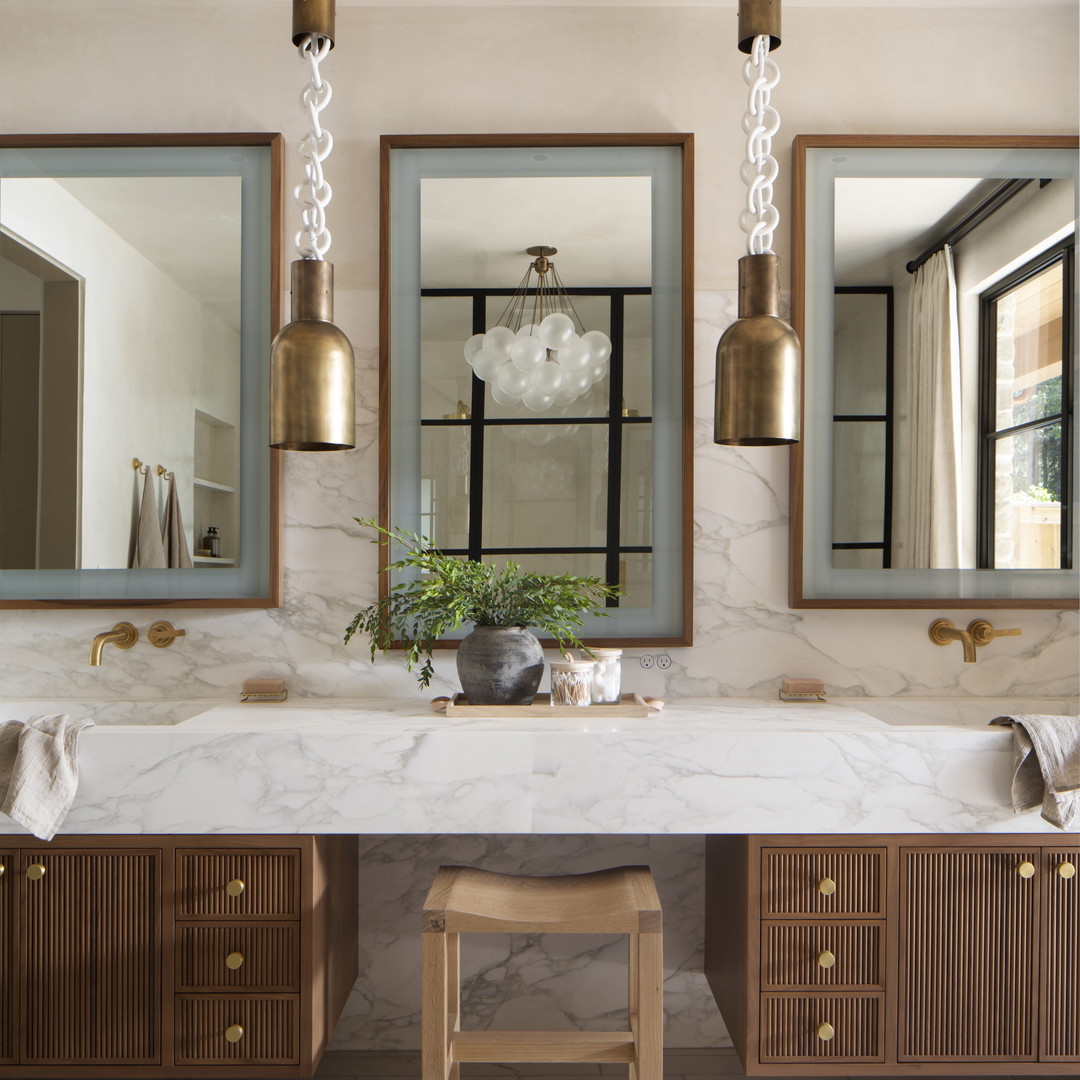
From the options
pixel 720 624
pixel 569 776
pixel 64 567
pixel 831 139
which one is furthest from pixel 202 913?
pixel 831 139

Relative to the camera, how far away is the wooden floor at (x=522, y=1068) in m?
2.04

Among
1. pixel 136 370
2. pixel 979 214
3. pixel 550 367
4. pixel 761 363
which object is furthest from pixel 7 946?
Answer: pixel 979 214

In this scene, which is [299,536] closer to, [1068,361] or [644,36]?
[644,36]

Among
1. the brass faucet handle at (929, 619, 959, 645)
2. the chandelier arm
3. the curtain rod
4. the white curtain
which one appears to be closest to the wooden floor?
the brass faucet handle at (929, 619, 959, 645)

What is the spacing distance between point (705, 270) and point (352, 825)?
1.48 metres

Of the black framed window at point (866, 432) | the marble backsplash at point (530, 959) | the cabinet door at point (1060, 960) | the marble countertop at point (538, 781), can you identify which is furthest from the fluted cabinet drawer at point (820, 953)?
the black framed window at point (866, 432)

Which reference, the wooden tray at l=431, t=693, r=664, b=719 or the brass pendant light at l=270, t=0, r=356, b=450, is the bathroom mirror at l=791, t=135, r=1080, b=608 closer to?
the wooden tray at l=431, t=693, r=664, b=719

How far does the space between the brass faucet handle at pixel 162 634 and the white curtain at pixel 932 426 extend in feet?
5.62

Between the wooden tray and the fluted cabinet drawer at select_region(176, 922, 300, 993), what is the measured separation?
0.51 meters

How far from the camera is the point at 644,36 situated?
2.18 metres

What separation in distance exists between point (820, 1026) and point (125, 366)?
2.06 meters

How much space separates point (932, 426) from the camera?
2143 millimetres

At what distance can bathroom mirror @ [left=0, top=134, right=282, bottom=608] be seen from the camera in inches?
83.5

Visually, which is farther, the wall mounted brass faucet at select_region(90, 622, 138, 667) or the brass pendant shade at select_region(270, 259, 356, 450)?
the wall mounted brass faucet at select_region(90, 622, 138, 667)
